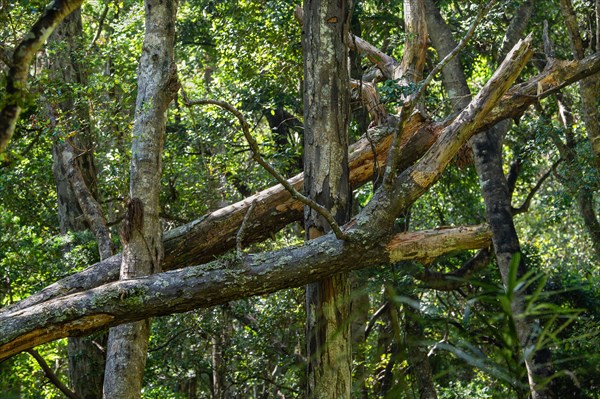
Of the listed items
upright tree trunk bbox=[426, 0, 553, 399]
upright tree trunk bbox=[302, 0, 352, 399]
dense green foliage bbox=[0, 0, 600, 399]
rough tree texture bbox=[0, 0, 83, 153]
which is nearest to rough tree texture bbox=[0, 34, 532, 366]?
upright tree trunk bbox=[302, 0, 352, 399]

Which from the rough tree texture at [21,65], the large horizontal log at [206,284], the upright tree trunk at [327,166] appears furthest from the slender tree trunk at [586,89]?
the rough tree texture at [21,65]

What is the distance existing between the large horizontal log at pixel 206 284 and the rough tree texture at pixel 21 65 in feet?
8.56

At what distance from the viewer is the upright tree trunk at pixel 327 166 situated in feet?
19.3

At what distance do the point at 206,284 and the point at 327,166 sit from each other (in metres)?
1.34

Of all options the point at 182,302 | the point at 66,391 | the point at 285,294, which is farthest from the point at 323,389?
the point at 285,294

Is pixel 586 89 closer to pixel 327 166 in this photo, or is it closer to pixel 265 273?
pixel 327 166

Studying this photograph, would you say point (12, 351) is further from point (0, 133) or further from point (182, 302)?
point (0, 133)

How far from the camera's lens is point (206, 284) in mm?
5484

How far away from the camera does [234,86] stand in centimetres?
1331

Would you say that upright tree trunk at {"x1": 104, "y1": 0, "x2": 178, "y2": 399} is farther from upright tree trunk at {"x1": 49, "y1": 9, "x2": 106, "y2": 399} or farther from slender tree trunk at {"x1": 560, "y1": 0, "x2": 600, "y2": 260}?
slender tree trunk at {"x1": 560, "y1": 0, "x2": 600, "y2": 260}

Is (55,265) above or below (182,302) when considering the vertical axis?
above

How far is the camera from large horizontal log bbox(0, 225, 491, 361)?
5184mm

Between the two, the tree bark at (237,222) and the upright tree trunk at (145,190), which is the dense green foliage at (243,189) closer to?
the upright tree trunk at (145,190)

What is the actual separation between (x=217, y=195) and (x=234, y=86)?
221 centimetres
